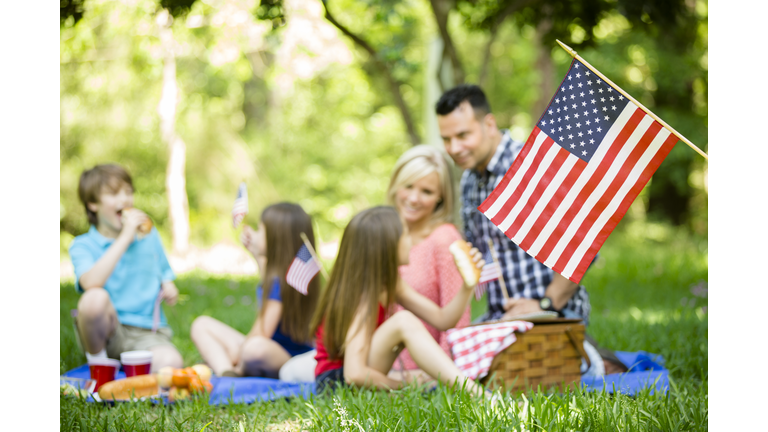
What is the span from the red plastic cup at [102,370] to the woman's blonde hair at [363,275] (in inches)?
44.5

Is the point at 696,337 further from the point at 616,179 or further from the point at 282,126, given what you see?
the point at 282,126

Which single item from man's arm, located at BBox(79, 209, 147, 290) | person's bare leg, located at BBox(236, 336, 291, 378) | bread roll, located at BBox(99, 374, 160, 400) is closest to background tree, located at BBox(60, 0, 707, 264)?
man's arm, located at BBox(79, 209, 147, 290)

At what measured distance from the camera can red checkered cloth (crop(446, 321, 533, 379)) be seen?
2992mm

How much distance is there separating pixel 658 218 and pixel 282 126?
1093cm

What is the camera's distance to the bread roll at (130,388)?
3.01m

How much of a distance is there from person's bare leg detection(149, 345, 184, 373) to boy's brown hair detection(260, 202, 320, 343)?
0.57 metres

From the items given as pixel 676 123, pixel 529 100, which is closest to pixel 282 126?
pixel 529 100

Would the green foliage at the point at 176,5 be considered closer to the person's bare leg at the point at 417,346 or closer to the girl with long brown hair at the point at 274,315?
the girl with long brown hair at the point at 274,315

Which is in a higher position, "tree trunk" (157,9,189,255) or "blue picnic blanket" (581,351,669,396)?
"tree trunk" (157,9,189,255)

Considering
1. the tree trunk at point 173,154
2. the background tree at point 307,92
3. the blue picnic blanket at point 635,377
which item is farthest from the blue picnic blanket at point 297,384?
the tree trunk at point 173,154

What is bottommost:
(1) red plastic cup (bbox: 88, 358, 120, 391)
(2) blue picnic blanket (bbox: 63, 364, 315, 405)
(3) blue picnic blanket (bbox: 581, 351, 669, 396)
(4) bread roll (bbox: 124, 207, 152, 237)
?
(2) blue picnic blanket (bbox: 63, 364, 315, 405)

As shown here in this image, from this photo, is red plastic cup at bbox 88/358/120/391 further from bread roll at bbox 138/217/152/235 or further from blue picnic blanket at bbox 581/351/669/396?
blue picnic blanket at bbox 581/351/669/396

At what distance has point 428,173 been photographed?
370cm
